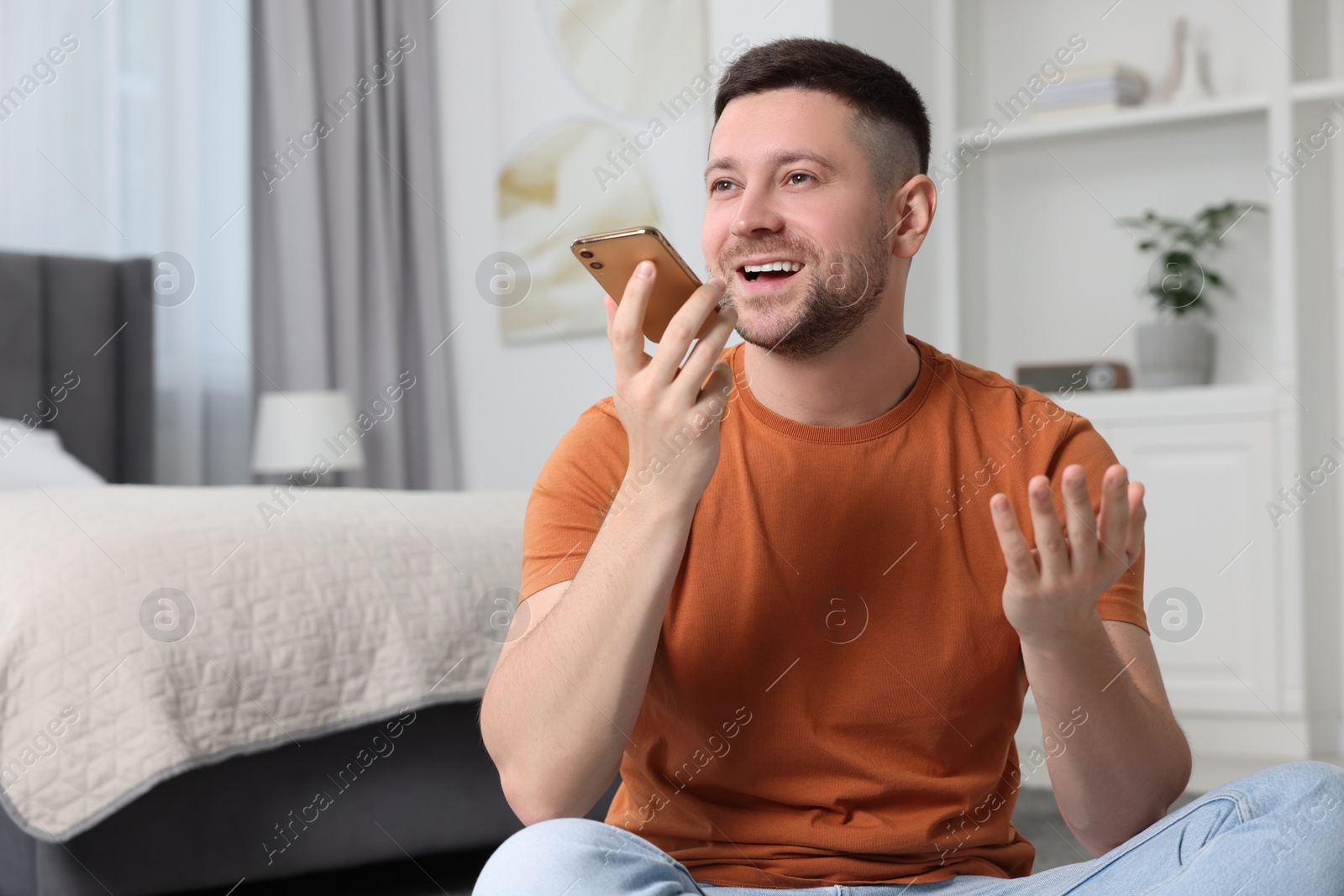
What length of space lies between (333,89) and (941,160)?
194 centimetres

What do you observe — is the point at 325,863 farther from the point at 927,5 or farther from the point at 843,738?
the point at 927,5

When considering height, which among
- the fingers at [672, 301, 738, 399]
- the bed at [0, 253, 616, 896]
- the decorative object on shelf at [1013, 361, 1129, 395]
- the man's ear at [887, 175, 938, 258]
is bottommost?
the bed at [0, 253, 616, 896]

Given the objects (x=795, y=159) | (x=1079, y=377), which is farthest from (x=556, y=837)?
(x=1079, y=377)

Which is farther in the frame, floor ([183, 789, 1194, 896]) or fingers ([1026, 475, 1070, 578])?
floor ([183, 789, 1194, 896])

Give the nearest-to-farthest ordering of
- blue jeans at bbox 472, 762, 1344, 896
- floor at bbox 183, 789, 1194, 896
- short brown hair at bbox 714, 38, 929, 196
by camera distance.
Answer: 1. blue jeans at bbox 472, 762, 1344, 896
2. short brown hair at bbox 714, 38, 929, 196
3. floor at bbox 183, 789, 1194, 896

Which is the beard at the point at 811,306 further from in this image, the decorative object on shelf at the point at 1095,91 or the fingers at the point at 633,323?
the decorative object on shelf at the point at 1095,91

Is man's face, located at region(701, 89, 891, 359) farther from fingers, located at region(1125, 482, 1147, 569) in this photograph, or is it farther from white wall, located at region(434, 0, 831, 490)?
white wall, located at region(434, 0, 831, 490)

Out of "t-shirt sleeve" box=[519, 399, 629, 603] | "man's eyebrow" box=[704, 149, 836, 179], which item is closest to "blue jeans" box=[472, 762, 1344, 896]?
"t-shirt sleeve" box=[519, 399, 629, 603]

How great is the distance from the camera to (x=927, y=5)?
11.8 feet

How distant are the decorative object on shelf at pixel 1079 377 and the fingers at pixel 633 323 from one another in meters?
2.50

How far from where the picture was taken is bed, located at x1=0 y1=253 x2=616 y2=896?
1546mm

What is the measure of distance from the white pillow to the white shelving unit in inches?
Answer: 85.0

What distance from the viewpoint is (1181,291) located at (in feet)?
10.9

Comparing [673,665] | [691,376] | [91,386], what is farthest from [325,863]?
[91,386]
